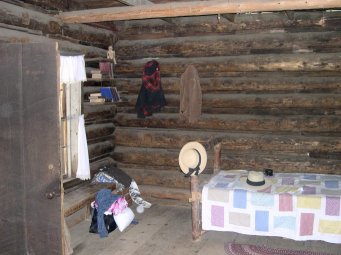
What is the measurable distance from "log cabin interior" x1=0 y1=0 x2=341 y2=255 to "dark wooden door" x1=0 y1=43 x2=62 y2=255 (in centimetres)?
1

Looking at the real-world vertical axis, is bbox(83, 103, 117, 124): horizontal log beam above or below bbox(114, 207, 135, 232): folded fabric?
above

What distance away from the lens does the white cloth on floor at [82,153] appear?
679 centimetres

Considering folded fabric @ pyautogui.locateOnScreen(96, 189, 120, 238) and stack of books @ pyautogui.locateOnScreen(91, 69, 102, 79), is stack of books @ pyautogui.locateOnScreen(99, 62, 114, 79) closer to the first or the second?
stack of books @ pyautogui.locateOnScreen(91, 69, 102, 79)

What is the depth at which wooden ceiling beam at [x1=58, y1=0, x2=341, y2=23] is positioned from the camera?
5.14 metres

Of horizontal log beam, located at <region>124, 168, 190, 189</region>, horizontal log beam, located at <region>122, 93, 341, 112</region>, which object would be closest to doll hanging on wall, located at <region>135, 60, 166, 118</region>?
horizontal log beam, located at <region>122, 93, 341, 112</region>

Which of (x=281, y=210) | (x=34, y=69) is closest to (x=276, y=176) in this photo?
(x=281, y=210)

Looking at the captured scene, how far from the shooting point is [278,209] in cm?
521

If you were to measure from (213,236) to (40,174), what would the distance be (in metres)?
2.97

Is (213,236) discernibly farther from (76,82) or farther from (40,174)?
(76,82)

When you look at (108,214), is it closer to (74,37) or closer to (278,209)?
(278,209)

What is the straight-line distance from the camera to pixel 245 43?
712 centimetres

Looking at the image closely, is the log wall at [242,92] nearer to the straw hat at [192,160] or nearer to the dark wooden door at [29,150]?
the straw hat at [192,160]

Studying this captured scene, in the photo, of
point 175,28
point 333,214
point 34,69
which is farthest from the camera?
point 175,28

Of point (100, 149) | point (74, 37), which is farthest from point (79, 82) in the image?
point (100, 149)
